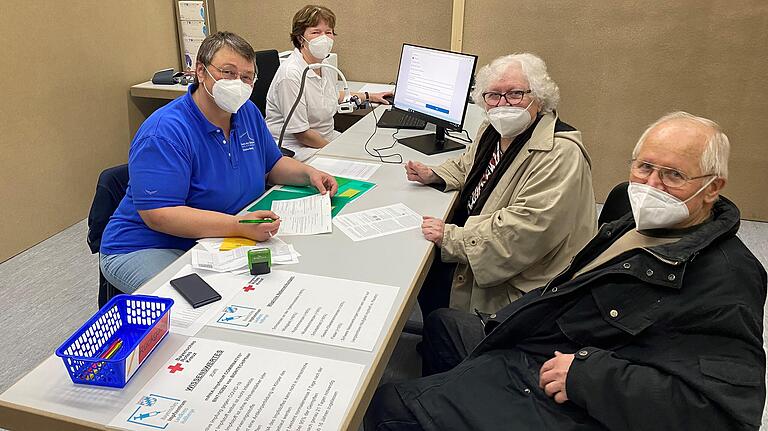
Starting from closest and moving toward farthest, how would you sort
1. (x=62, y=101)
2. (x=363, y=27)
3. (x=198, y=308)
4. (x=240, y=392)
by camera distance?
(x=240, y=392) < (x=198, y=308) < (x=62, y=101) < (x=363, y=27)

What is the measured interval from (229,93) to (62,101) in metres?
1.94

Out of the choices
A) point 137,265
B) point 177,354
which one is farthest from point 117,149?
point 177,354

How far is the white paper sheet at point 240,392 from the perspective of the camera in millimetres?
1076

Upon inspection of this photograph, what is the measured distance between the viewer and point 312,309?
56.3 inches

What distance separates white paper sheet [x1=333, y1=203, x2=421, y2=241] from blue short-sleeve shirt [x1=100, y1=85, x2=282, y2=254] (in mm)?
393

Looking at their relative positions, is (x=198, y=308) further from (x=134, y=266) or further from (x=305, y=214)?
(x=305, y=214)

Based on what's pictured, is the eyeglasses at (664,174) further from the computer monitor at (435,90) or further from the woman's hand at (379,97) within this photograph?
the woman's hand at (379,97)

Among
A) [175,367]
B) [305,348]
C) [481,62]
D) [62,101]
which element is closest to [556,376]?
[305,348]

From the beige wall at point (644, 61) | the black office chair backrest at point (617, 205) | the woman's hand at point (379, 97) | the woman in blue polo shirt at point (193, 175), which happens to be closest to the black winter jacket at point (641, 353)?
the black office chair backrest at point (617, 205)

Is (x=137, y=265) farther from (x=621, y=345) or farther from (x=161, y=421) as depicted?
(x=621, y=345)

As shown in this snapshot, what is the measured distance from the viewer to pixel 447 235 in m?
1.84

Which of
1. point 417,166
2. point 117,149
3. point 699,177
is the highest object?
point 699,177

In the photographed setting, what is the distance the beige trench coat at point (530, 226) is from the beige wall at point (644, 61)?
192 centimetres

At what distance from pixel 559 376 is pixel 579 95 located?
2777 millimetres
